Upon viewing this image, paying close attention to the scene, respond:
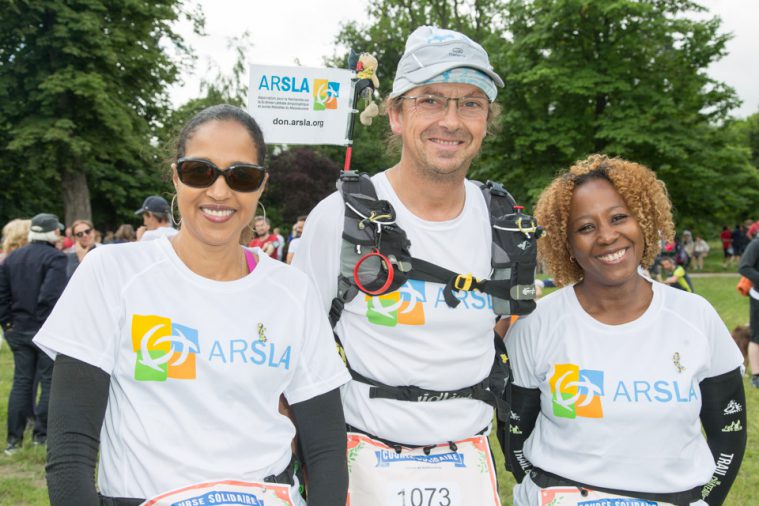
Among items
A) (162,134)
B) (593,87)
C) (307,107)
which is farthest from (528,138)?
(307,107)

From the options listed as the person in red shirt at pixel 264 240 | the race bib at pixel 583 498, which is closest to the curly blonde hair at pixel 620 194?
the race bib at pixel 583 498

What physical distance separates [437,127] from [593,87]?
71.7 ft

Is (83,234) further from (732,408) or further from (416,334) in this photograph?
(732,408)

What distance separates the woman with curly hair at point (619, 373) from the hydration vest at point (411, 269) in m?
0.19

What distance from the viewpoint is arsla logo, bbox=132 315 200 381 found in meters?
1.91

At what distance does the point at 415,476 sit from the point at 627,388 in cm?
84

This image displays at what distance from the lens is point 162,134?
2570 cm

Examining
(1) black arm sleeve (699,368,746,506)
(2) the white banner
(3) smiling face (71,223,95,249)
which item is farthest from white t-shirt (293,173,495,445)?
(3) smiling face (71,223,95,249)

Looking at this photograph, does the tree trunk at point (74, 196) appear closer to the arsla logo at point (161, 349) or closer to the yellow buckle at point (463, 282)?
the yellow buckle at point (463, 282)

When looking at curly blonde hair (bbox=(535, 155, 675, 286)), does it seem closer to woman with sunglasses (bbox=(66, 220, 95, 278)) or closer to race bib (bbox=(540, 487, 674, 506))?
race bib (bbox=(540, 487, 674, 506))

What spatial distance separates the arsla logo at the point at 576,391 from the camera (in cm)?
250

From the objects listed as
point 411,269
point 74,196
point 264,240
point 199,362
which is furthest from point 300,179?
point 199,362

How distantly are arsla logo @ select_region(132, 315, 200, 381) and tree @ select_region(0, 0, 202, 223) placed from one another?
19171 millimetres

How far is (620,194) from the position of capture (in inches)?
108
